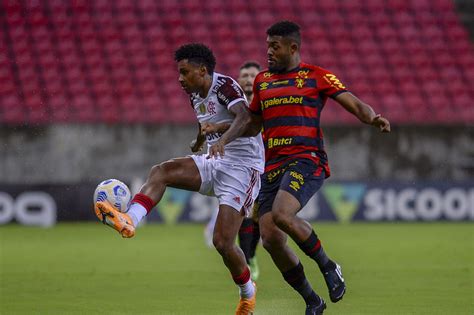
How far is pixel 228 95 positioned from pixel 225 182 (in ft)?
2.30

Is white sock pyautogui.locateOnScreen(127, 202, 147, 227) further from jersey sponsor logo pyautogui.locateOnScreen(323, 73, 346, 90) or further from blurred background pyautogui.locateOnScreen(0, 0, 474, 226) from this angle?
blurred background pyautogui.locateOnScreen(0, 0, 474, 226)

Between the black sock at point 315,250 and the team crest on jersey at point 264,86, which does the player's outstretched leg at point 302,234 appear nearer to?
the black sock at point 315,250

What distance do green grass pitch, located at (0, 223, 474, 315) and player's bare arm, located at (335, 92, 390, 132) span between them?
1674 millimetres

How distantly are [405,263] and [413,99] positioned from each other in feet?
33.2

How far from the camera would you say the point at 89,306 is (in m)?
8.12

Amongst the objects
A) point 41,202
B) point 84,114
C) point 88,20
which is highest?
point 88,20

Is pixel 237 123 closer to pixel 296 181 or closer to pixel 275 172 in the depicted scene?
pixel 275 172

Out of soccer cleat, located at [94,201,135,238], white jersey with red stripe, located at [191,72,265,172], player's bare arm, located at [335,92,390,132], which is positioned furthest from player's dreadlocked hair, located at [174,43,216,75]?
soccer cleat, located at [94,201,135,238]

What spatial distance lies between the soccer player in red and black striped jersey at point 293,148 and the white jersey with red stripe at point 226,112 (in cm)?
20

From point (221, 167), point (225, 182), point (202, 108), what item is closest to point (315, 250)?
point (225, 182)

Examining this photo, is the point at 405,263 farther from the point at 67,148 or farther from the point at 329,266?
the point at 67,148

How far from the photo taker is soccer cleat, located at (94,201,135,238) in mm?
6863

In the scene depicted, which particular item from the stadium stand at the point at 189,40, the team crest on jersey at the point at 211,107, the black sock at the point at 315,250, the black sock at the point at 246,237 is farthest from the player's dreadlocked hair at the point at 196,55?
the stadium stand at the point at 189,40

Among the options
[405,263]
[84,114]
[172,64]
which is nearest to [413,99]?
[172,64]
